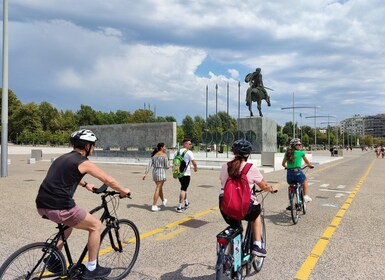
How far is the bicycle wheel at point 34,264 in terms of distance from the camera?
317 cm

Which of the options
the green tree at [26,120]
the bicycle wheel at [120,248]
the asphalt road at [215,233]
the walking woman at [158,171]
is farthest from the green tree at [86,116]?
the bicycle wheel at [120,248]

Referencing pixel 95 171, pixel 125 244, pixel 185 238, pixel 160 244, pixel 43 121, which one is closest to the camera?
pixel 95 171

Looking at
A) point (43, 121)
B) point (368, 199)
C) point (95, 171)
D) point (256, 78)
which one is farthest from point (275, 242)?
point (43, 121)

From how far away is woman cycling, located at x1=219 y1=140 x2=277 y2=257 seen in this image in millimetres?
3707

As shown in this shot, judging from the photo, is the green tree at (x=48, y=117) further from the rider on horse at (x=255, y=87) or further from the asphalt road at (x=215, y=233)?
the asphalt road at (x=215, y=233)

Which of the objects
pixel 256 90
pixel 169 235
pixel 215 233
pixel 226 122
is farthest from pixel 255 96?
pixel 226 122

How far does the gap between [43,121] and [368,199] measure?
103 meters

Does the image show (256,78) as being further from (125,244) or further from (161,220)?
(125,244)

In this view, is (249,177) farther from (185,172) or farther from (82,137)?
(185,172)

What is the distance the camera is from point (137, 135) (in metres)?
26.0

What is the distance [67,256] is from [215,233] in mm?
3283

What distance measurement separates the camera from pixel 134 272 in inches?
172

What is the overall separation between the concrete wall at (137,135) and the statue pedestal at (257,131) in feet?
25.6

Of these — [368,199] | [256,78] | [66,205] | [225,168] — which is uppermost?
[256,78]
